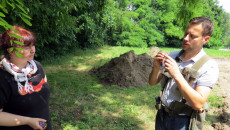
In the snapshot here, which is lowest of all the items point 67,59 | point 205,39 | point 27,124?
point 67,59

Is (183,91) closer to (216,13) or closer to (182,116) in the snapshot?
(182,116)

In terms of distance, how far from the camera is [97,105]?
4.83 metres

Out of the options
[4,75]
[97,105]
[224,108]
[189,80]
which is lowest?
[97,105]

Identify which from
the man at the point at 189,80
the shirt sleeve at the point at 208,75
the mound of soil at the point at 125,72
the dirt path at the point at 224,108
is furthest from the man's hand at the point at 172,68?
the mound of soil at the point at 125,72

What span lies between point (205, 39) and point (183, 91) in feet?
1.79

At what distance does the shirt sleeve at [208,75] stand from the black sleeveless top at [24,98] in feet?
4.68

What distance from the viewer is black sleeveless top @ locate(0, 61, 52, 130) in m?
1.34

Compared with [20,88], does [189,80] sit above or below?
above

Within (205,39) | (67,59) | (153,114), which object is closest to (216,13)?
(67,59)

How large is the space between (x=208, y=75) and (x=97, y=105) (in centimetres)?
381

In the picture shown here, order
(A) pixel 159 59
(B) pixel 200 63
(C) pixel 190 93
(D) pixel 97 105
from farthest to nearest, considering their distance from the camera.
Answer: (D) pixel 97 105, (A) pixel 159 59, (B) pixel 200 63, (C) pixel 190 93

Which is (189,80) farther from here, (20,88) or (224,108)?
(224,108)

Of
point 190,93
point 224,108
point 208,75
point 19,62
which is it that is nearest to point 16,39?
point 19,62

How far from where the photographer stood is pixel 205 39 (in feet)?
4.96
